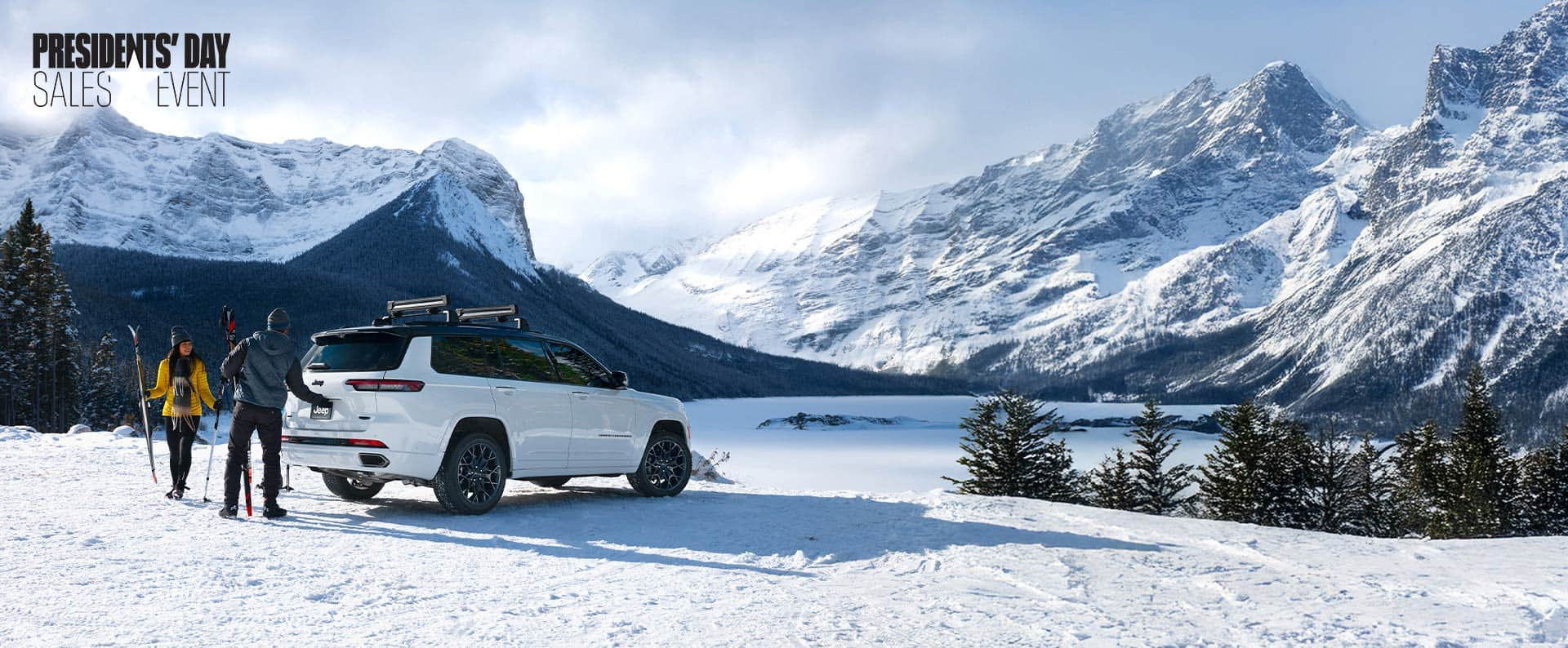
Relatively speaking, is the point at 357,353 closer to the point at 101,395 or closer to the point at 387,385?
the point at 387,385

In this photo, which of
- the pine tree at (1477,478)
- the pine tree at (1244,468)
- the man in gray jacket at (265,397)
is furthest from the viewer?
the pine tree at (1477,478)

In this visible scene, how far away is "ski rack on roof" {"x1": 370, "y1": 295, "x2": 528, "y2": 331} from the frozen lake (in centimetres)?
630

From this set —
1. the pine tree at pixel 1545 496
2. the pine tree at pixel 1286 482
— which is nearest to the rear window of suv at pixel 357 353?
the pine tree at pixel 1286 482

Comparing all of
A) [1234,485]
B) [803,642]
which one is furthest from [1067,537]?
[1234,485]

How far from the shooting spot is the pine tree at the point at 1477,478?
39.7m

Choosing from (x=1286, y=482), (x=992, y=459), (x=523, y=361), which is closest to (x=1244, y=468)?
(x=1286, y=482)

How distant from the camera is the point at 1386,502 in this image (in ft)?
152

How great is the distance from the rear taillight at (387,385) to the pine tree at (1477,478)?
4521 cm

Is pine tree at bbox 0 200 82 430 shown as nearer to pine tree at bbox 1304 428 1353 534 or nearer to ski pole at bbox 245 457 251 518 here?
ski pole at bbox 245 457 251 518

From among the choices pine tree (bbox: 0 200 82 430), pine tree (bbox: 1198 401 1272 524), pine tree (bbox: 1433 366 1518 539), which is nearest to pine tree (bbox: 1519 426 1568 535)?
pine tree (bbox: 1433 366 1518 539)

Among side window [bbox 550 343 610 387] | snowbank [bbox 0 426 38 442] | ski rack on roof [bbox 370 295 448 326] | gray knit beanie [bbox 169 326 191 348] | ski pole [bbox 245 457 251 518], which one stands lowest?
ski pole [bbox 245 457 251 518]

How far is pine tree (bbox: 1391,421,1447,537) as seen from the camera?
4328 cm

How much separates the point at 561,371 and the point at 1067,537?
6105mm

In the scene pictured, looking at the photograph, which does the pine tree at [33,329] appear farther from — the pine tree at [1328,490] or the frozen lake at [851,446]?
the pine tree at [1328,490]
